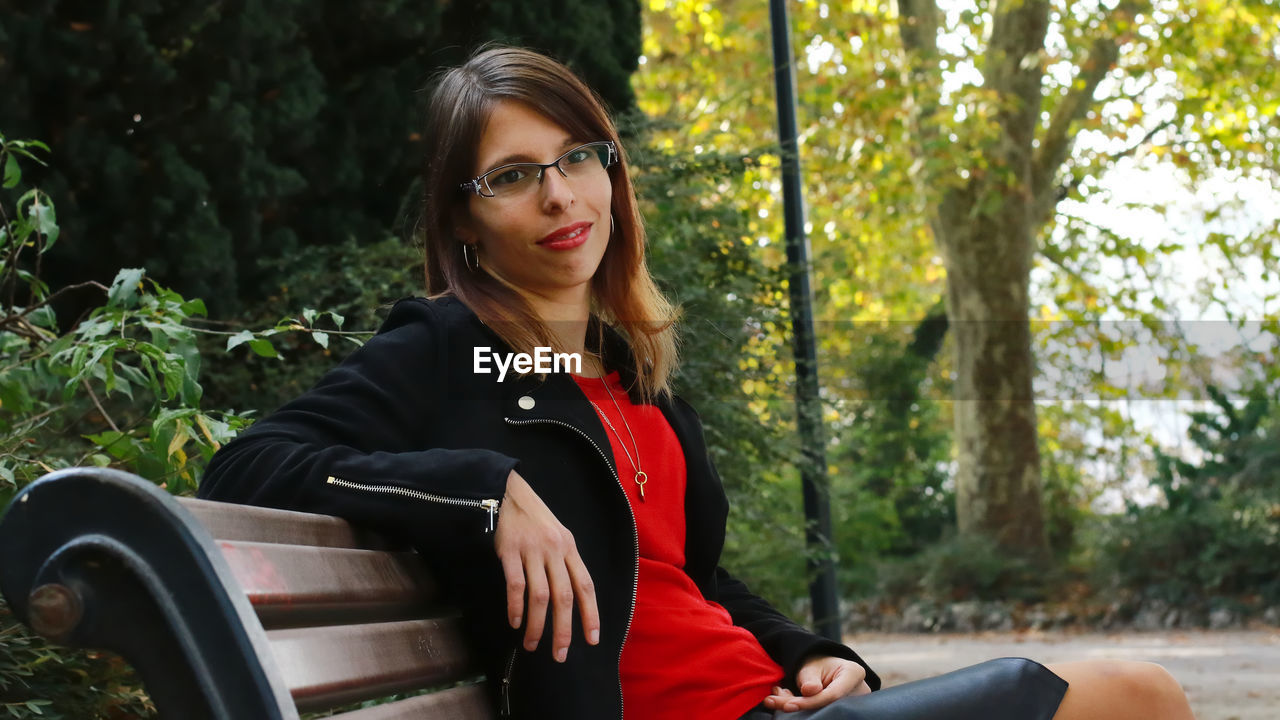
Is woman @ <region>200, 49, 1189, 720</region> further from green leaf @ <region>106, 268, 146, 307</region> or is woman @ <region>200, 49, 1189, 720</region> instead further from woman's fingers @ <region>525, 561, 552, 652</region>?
green leaf @ <region>106, 268, 146, 307</region>

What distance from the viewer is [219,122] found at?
15.3 ft

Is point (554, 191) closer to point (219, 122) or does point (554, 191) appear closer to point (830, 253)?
point (219, 122)

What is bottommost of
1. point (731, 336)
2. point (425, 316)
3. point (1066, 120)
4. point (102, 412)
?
point (102, 412)

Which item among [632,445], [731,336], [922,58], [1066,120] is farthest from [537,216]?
[1066,120]

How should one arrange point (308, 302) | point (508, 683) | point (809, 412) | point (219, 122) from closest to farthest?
point (508, 683)
point (219, 122)
point (308, 302)
point (809, 412)

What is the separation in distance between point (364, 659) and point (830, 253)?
5.34 m

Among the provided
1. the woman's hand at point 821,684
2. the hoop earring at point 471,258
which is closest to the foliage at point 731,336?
the hoop earring at point 471,258

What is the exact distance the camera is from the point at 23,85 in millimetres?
4207

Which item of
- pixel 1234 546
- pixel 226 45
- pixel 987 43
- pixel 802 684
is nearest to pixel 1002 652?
pixel 1234 546

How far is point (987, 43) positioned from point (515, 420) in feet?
44.0

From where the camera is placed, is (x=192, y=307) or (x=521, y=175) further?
(x=192, y=307)

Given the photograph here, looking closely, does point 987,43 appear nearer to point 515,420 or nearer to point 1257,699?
point 1257,699

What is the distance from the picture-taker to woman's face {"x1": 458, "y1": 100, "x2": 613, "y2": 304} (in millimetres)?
2072

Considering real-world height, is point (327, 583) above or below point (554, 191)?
below
